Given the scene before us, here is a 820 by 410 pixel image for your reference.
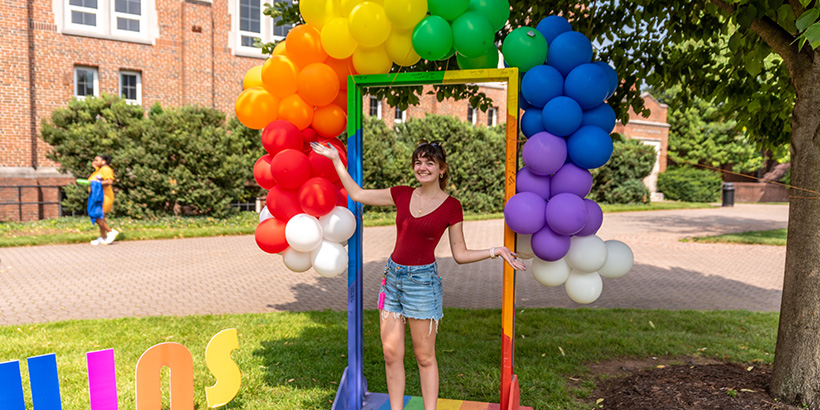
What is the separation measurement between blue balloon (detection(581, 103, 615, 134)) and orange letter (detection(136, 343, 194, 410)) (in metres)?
2.78

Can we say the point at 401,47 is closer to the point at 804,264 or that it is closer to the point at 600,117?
the point at 600,117

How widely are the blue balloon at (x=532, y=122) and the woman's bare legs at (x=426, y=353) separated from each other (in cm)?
133

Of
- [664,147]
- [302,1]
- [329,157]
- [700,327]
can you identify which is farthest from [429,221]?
[664,147]

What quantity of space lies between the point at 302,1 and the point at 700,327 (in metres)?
5.32

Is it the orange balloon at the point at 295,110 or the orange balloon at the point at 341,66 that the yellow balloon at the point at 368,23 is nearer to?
the orange balloon at the point at 341,66

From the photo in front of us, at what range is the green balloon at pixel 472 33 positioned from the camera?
3.20m

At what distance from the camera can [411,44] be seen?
3432 mm

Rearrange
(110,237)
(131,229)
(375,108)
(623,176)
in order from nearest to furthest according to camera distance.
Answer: (110,237), (131,229), (375,108), (623,176)

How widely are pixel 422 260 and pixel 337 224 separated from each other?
701mm

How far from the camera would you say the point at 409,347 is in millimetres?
5250

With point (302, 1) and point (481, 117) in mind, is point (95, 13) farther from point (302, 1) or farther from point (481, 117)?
point (302, 1)

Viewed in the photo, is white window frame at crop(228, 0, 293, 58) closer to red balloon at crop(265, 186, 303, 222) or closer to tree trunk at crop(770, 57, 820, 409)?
red balloon at crop(265, 186, 303, 222)

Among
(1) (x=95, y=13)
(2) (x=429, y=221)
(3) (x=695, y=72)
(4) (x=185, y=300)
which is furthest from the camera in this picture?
(1) (x=95, y=13)

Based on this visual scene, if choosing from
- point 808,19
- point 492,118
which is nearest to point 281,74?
point 808,19
